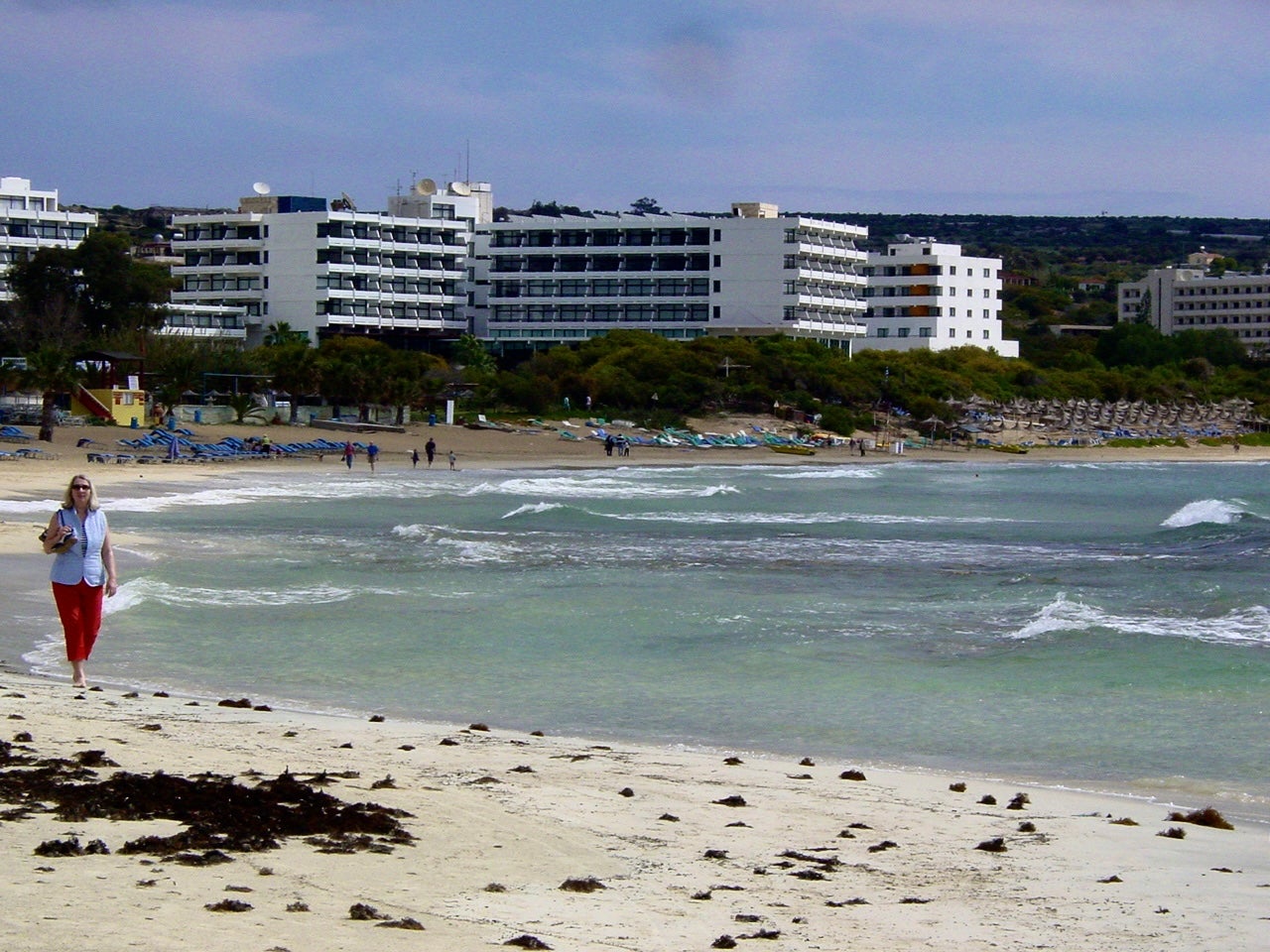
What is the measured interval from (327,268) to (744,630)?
9009 centimetres

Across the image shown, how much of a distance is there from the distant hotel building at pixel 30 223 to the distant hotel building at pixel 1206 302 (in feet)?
345

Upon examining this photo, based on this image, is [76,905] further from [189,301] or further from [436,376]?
[189,301]

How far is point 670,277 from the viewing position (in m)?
113

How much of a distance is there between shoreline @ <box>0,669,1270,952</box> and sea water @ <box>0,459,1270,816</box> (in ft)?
7.42

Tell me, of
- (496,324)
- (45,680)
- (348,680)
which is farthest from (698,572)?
(496,324)

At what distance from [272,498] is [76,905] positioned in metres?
41.2

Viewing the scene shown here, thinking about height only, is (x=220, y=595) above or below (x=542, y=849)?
below

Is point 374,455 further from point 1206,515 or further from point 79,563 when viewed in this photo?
point 79,563

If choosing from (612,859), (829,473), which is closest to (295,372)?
(829,473)

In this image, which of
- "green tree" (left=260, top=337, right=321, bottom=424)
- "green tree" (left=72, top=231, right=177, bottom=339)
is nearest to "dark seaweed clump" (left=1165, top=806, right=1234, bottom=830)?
"green tree" (left=260, top=337, right=321, bottom=424)

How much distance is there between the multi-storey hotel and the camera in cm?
11106

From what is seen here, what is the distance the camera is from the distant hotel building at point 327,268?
357 ft

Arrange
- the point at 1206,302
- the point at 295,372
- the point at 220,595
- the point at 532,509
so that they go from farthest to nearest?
the point at 1206,302
the point at 295,372
the point at 532,509
the point at 220,595

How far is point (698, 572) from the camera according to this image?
98.0 feet
